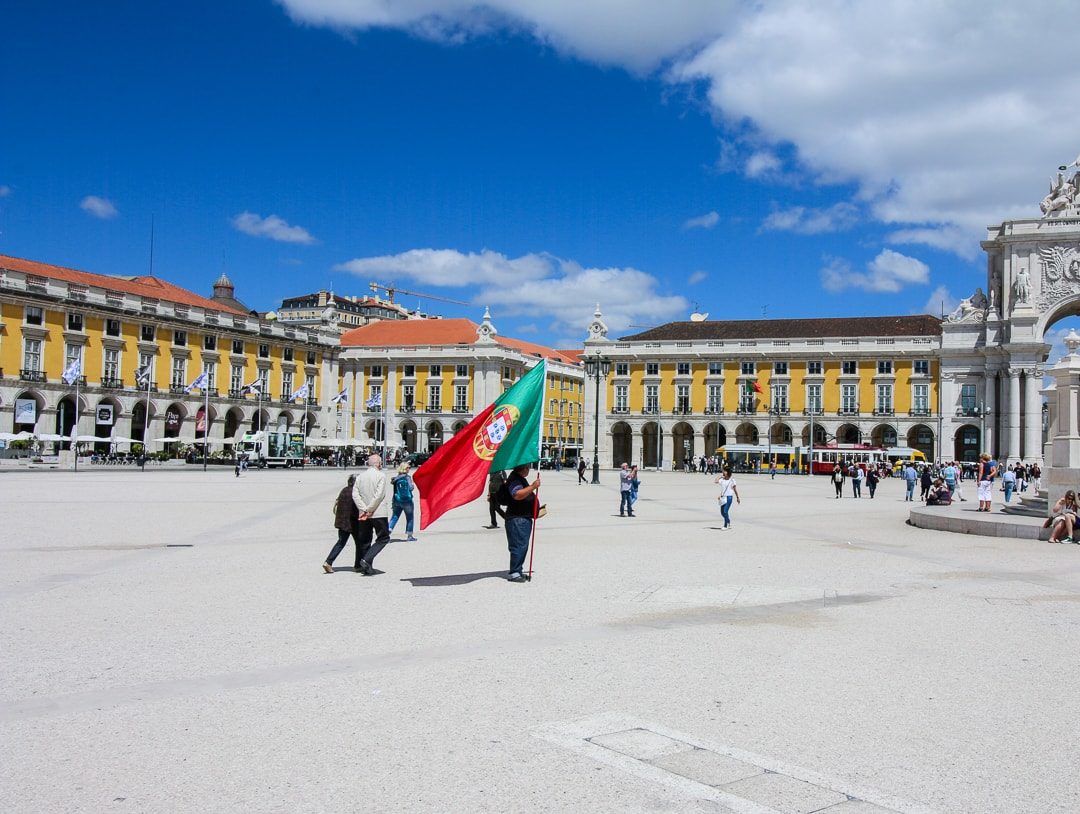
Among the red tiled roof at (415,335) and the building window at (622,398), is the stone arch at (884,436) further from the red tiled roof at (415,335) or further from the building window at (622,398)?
the red tiled roof at (415,335)

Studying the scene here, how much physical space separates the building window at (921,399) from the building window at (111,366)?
199 ft

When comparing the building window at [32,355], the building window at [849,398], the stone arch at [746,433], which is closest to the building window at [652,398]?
the stone arch at [746,433]

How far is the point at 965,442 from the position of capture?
7338cm

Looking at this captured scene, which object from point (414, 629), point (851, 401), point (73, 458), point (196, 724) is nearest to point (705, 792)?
point (196, 724)

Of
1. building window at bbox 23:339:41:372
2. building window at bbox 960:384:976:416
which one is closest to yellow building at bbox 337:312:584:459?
building window at bbox 23:339:41:372

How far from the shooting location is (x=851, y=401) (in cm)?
7719

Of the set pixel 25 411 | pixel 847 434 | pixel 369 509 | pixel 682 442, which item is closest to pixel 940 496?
pixel 369 509

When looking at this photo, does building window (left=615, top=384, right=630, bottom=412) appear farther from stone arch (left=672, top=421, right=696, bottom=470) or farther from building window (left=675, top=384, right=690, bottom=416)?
stone arch (left=672, top=421, right=696, bottom=470)

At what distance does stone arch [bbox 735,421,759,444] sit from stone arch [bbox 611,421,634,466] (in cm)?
935

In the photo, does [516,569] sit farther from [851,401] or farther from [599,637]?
[851,401]

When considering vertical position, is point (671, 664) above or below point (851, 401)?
below

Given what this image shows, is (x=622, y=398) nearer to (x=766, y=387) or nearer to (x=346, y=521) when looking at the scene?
(x=766, y=387)

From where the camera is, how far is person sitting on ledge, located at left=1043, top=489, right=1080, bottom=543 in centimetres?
1691

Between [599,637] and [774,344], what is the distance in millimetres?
74022
